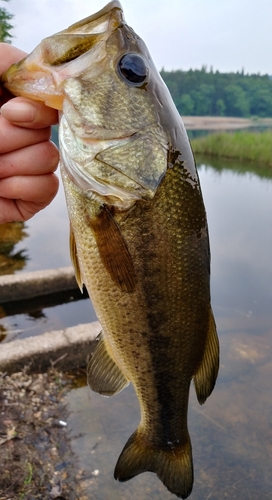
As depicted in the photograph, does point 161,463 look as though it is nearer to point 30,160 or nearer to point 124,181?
point 124,181

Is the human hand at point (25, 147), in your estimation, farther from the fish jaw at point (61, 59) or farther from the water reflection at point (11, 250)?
the water reflection at point (11, 250)

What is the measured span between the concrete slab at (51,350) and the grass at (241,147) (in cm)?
1716

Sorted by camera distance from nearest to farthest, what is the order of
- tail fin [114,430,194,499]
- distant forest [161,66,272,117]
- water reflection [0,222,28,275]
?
tail fin [114,430,194,499] → water reflection [0,222,28,275] → distant forest [161,66,272,117]

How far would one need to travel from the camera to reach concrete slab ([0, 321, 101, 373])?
4504 mm

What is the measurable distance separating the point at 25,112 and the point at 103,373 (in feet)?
3.57

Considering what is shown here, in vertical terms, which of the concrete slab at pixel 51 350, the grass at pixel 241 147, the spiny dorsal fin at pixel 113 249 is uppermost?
the spiny dorsal fin at pixel 113 249

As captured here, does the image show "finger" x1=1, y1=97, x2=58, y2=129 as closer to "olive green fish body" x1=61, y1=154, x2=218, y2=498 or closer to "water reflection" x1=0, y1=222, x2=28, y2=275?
"olive green fish body" x1=61, y1=154, x2=218, y2=498

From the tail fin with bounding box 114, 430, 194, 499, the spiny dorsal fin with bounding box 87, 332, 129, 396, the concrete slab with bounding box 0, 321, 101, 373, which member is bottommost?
the concrete slab with bounding box 0, 321, 101, 373

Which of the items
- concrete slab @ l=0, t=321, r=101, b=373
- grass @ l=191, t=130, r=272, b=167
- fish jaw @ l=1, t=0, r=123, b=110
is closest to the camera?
fish jaw @ l=1, t=0, r=123, b=110

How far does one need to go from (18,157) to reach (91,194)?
411mm

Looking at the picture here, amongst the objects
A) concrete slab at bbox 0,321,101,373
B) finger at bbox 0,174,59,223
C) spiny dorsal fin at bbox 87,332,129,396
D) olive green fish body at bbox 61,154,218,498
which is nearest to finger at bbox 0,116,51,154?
finger at bbox 0,174,59,223

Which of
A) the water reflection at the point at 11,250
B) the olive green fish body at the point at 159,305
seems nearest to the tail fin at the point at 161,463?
the olive green fish body at the point at 159,305

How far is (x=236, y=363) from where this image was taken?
5426mm

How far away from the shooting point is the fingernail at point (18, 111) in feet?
4.83
